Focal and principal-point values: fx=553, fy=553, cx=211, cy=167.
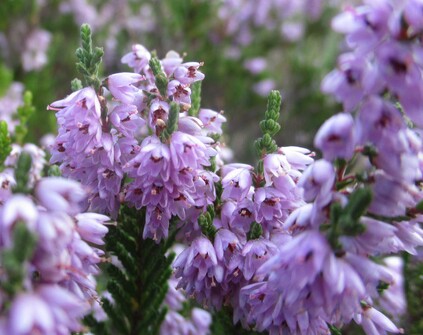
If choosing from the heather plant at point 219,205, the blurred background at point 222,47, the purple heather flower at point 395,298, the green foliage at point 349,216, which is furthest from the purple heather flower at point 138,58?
the blurred background at point 222,47

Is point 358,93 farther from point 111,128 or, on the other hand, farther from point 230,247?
point 111,128

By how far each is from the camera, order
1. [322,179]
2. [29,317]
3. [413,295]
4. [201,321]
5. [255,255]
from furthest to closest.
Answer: [201,321] → [413,295] → [255,255] → [322,179] → [29,317]

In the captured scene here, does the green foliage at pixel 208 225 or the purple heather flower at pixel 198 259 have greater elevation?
the green foliage at pixel 208 225

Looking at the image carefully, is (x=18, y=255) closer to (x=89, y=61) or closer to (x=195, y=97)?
(x=89, y=61)

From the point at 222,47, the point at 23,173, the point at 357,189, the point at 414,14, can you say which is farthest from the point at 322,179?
the point at 222,47

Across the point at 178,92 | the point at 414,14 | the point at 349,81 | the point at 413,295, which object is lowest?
the point at 413,295

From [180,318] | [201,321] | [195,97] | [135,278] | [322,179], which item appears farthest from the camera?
[201,321]

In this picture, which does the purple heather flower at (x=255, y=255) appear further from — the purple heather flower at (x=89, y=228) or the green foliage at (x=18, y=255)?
the green foliage at (x=18, y=255)

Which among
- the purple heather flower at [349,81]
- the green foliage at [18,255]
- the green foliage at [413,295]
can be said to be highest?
the purple heather flower at [349,81]
